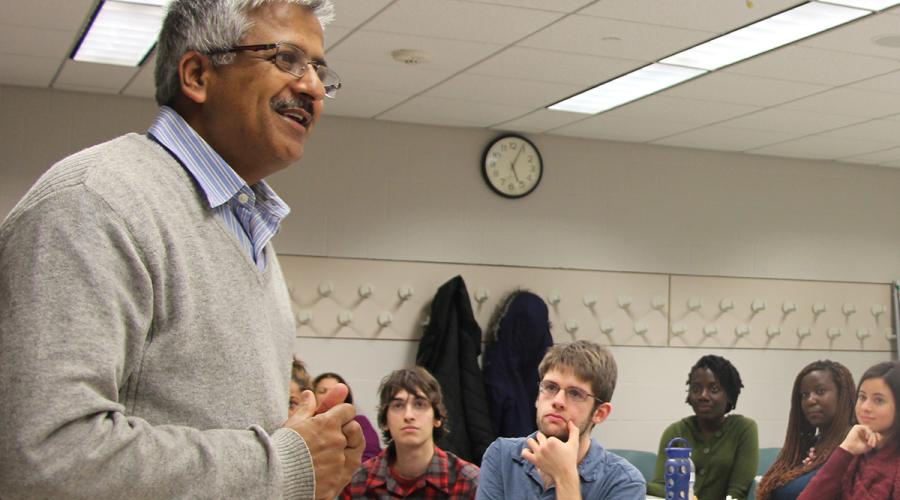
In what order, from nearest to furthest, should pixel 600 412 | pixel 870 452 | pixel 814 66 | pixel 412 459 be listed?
1. pixel 600 412
2. pixel 870 452
3. pixel 412 459
4. pixel 814 66

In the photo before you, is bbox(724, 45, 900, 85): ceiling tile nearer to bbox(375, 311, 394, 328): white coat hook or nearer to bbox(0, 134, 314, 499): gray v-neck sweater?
bbox(375, 311, 394, 328): white coat hook

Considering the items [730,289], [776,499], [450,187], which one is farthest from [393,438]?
[730,289]

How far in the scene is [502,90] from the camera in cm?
567

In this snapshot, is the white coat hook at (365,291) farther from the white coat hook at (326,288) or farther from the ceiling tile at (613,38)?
the ceiling tile at (613,38)

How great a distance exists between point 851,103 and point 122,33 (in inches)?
146

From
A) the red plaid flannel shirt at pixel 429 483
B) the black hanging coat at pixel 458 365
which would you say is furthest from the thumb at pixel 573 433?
the black hanging coat at pixel 458 365

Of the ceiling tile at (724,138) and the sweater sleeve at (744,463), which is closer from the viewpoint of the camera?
the sweater sleeve at (744,463)

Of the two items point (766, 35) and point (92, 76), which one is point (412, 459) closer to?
point (766, 35)

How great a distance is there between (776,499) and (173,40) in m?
3.33

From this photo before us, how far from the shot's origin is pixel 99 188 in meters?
1.01

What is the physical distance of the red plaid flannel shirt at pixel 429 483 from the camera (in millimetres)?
4016

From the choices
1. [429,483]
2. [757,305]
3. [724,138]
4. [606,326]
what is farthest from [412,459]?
[757,305]

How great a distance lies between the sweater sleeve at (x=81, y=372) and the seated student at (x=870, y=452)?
2.94 metres

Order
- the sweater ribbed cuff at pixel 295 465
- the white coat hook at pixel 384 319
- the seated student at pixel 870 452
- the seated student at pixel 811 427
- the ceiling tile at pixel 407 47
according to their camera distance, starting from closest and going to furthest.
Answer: the sweater ribbed cuff at pixel 295 465
the seated student at pixel 870 452
the seated student at pixel 811 427
the ceiling tile at pixel 407 47
the white coat hook at pixel 384 319
